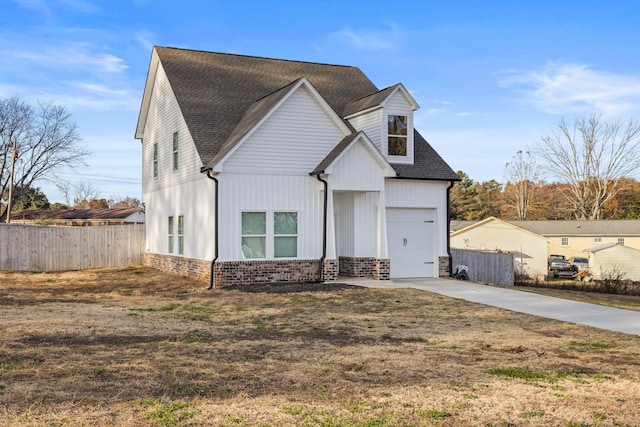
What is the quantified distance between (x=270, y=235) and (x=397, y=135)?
18.4 feet

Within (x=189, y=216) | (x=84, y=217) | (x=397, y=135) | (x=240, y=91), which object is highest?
(x=240, y=91)

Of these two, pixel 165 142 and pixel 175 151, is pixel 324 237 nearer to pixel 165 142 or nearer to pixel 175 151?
pixel 175 151

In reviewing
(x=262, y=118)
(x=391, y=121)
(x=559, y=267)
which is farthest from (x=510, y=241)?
(x=262, y=118)

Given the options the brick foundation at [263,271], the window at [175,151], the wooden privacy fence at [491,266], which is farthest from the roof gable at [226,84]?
the wooden privacy fence at [491,266]

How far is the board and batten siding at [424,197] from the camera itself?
66.5 feet

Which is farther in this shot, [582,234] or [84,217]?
[84,217]

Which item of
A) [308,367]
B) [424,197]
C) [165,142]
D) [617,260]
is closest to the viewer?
[308,367]

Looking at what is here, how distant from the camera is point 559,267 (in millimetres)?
48594

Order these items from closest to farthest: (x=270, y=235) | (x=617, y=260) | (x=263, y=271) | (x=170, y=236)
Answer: (x=263, y=271), (x=270, y=235), (x=170, y=236), (x=617, y=260)

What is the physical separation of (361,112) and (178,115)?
248 inches

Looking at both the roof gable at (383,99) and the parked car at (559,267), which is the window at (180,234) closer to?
the roof gable at (383,99)

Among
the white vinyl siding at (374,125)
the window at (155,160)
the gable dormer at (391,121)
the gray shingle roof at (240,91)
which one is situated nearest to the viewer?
the gray shingle roof at (240,91)

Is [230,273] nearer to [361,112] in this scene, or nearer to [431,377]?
[361,112]

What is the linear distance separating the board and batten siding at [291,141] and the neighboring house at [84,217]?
119ft
